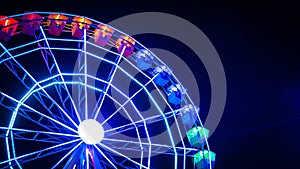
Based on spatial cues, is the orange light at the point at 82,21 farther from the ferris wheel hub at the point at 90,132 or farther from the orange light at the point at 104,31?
the ferris wheel hub at the point at 90,132

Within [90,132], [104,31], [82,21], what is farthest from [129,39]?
[90,132]

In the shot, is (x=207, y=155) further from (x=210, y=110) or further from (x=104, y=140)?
(x=210, y=110)

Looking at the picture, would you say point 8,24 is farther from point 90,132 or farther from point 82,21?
point 90,132

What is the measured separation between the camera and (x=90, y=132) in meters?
9.13

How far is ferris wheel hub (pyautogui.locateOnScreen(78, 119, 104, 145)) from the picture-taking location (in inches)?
357

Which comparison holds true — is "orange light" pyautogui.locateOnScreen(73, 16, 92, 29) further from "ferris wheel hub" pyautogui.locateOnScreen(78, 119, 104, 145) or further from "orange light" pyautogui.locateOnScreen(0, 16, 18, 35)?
"ferris wheel hub" pyautogui.locateOnScreen(78, 119, 104, 145)

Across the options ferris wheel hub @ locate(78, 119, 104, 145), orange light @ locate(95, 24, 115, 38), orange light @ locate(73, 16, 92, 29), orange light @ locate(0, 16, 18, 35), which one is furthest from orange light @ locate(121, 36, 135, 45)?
orange light @ locate(0, 16, 18, 35)

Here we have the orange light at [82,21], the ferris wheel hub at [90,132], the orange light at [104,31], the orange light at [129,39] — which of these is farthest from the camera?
the orange light at [129,39]

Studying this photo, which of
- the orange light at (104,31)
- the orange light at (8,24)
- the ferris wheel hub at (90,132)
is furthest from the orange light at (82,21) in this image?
the ferris wheel hub at (90,132)

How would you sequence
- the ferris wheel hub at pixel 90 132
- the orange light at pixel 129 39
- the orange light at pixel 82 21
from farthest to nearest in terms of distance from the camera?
the orange light at pixel 129 39, the orange light at pixel 82 21, the ferris wheel hub at pixel 90 132

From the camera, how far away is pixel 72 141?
353 inches

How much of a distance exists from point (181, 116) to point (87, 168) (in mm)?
3699

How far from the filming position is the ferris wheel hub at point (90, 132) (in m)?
9.06

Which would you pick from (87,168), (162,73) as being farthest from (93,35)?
(87,168)
